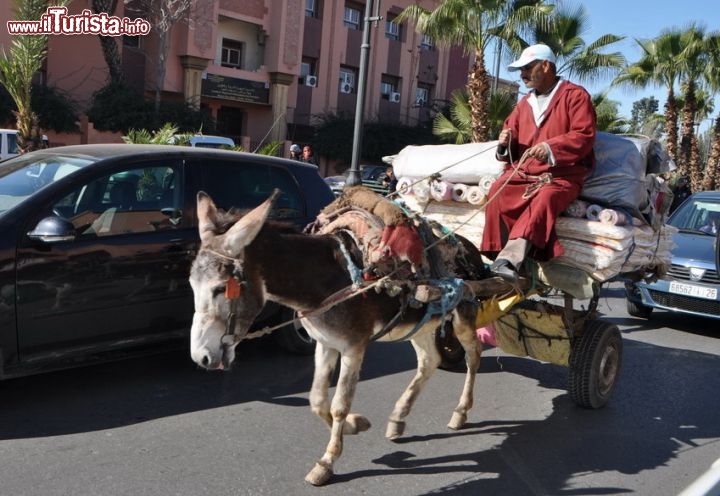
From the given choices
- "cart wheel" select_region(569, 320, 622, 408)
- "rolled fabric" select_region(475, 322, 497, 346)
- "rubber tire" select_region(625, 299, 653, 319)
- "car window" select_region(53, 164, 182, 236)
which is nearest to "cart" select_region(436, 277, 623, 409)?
"cart wheel" select_region(569, 320, 622, 408)

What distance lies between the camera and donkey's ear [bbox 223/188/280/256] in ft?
11.5

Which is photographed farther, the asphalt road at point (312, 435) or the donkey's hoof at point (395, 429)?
the donkey's hoof at point (395, 429)

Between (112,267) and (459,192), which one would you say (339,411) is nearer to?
(112,267)

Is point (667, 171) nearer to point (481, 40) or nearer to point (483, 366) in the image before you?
point (483, 366)

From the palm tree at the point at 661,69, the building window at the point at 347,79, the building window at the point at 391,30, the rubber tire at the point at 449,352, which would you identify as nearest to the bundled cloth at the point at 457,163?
the rubber tire at the point at 449,352

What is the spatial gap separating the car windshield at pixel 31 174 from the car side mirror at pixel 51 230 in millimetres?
304

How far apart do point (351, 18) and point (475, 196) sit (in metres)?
32.0

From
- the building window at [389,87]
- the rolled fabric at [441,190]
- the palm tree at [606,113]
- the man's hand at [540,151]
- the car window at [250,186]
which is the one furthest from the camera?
the building window at [389,87]

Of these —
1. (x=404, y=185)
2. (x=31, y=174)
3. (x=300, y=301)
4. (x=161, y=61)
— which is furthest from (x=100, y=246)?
(x=161, y=61)

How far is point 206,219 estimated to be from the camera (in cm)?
370

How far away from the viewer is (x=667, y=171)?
568 cm

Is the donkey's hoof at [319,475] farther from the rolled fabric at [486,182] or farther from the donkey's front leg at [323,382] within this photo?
the rolled fabric at [486,182]

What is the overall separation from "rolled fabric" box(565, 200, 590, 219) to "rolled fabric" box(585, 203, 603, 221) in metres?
0.03

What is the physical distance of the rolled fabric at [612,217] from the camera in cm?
517
